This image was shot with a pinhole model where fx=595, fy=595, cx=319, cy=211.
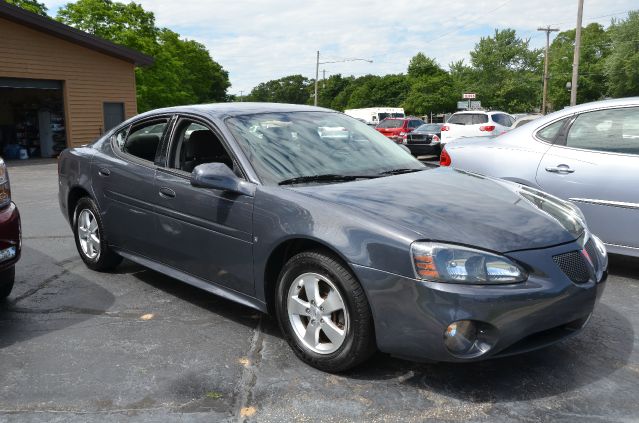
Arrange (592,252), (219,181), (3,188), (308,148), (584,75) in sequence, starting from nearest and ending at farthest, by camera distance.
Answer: (592,252)
(219,181)
(308,148)
(3,188)
(584,75)

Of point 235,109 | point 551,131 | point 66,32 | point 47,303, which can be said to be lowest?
point 47,303

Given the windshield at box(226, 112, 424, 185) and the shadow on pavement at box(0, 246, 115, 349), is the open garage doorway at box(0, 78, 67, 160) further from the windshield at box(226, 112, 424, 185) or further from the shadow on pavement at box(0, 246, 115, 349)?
the windshield at box(226, 112, 424, 185)

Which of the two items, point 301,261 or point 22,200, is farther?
point 22,200

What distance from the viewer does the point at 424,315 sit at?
2834 millimetres

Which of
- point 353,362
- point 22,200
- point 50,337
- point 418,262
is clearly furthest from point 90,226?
point 22,200

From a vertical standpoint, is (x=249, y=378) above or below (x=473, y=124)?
below

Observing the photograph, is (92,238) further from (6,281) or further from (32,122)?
(32,122)

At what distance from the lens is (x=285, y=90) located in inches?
6373

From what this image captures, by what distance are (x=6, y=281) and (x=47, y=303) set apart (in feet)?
1.10

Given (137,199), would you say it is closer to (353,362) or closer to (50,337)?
(50,337)

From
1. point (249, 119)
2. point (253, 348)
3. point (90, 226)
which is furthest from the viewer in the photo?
point (90, 226)

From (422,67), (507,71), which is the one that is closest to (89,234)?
(507,71)

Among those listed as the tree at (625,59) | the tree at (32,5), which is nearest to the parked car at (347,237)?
the tree at (32,5)

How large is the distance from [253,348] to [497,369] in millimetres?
1441
